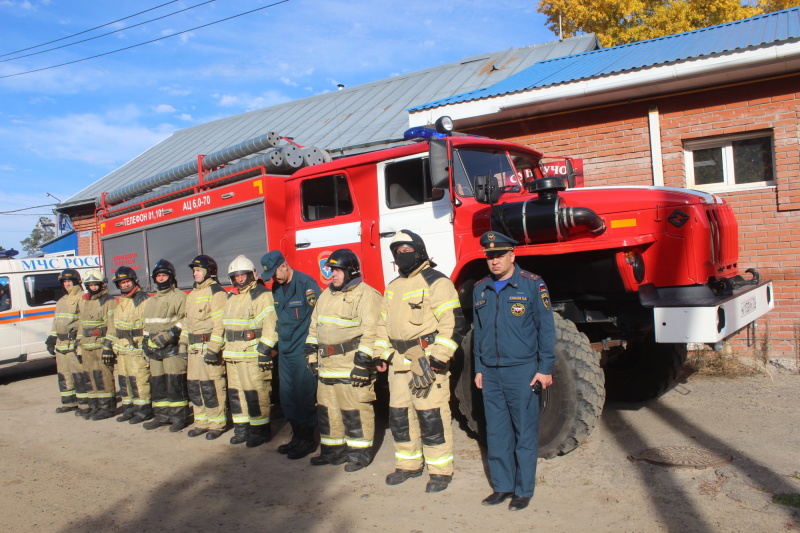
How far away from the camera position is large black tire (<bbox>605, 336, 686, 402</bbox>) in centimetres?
603

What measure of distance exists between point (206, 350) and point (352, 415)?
1983mm

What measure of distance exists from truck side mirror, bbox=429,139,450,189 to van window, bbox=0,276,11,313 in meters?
9.27

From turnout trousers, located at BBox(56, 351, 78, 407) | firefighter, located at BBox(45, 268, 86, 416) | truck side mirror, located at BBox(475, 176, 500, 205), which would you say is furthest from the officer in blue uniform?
turnout trousers, located at BBox(56, 351, 78, 407)

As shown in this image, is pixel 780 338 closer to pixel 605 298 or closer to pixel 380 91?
pixel 605 298

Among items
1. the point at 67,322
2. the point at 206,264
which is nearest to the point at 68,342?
the point at 67,322

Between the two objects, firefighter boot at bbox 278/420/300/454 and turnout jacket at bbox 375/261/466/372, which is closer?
turnout jacket at bbox 375/261/466/372

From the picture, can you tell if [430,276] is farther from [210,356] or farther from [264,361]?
[210,356]

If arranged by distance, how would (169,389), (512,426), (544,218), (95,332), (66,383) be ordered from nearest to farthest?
(512,426)
(544,218)
(169,389)
(95,332)
(66,383)

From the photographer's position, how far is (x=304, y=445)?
18.3 feet

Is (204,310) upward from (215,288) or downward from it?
downward

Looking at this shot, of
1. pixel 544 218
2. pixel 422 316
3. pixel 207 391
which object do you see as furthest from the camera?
pixel 207 391

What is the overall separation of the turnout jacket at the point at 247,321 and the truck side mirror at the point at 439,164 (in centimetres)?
204

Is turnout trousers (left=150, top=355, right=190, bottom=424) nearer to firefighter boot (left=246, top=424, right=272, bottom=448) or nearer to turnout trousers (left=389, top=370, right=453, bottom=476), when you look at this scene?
firefighter boot (left=246, top=424, right=272, bottom=448)

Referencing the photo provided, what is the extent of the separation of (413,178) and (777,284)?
187 inches
